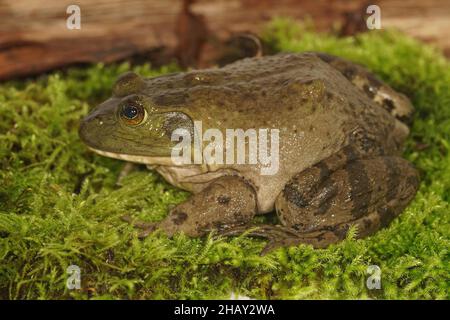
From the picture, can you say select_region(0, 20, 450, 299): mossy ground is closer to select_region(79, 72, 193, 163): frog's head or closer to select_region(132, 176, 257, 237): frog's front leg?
select_region(132, 176, 257, 237): frog's front leg

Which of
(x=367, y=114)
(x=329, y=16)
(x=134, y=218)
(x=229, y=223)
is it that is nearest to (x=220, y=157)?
(x=229, y=223)

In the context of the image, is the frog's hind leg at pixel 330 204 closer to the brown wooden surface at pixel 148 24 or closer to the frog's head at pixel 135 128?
the frog's head at pixel 135 128

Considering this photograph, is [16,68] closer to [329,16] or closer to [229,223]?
[229,223]

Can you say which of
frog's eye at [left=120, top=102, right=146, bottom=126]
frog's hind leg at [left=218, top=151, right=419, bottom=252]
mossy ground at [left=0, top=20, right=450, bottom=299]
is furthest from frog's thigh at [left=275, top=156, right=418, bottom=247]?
frog's eye at [left=120, top=102, right=146, bottom=126]

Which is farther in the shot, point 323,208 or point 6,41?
point 6,41

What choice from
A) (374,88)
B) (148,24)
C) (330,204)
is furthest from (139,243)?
(148,24)

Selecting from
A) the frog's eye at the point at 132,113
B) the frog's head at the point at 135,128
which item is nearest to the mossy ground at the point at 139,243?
the frog's head at the point at 135,128

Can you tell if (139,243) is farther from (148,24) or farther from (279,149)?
(148,24)
